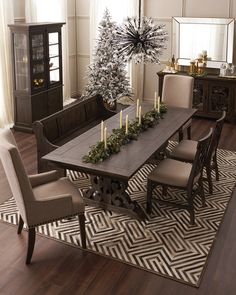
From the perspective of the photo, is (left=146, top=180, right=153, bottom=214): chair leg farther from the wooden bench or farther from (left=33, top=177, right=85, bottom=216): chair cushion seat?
the wooden bench

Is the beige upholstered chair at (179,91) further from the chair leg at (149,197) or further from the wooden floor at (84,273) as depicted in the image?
the wooden floor at (84,273)

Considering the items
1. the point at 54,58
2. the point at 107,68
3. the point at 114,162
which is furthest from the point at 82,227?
the point at 54,58

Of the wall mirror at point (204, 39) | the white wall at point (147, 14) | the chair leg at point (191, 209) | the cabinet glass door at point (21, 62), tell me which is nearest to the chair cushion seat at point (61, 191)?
the chair leg at point (191, 209)

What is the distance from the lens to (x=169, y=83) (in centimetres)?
603

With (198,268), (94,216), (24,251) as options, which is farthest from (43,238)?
(198,268)

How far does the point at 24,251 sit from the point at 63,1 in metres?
5.64

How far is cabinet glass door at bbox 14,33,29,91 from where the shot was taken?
629 centimetres

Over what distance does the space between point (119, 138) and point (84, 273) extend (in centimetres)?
141

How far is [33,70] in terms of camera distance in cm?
646

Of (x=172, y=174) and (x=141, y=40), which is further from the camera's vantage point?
(x=141, y=40)

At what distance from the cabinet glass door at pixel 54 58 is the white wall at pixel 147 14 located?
686 mm

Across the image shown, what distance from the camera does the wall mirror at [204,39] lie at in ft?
23.5

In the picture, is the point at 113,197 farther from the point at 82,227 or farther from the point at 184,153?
the point at 184,153

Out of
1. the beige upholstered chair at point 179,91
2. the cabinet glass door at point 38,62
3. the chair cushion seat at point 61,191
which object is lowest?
the chair cushion seat at point 61,191
